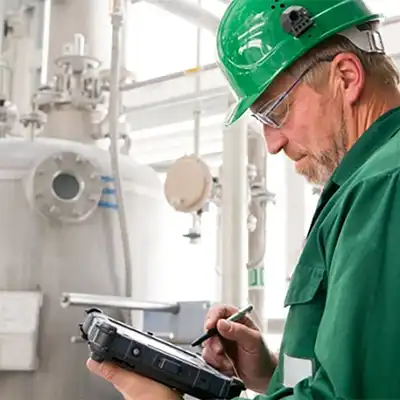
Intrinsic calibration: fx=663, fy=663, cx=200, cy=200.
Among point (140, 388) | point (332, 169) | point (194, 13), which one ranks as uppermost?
point (194, 13)

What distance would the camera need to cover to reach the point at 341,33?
2.43ft

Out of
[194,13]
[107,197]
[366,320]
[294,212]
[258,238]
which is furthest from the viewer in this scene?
[294,212]

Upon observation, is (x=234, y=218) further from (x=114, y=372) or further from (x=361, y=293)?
(x=361, y=293)

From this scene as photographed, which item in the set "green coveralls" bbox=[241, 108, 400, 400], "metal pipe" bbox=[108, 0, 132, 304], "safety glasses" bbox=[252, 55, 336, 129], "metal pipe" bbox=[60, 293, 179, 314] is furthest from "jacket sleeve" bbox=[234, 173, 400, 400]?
"metal pipe" bbox=[108, 0, 132, 304]

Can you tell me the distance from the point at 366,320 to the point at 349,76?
30cm

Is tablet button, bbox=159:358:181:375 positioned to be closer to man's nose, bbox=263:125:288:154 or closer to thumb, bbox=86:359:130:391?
thumb, bbox=86:359:130:391

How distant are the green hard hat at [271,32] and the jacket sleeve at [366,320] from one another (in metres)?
0.25

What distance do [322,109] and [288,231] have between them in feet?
6.52

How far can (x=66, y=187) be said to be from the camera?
62.3 inches

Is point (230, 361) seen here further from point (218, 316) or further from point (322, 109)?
point (322, 109)

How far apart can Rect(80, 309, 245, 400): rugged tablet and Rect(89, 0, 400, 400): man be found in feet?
0.06

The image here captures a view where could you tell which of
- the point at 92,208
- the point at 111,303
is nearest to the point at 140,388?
the point at 111,303

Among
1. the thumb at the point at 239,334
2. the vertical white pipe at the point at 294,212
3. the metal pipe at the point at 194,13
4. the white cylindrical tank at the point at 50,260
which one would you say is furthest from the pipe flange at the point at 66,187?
the vertical white pipe at the point at 294,212

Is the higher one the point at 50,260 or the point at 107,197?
the point at 107,197
